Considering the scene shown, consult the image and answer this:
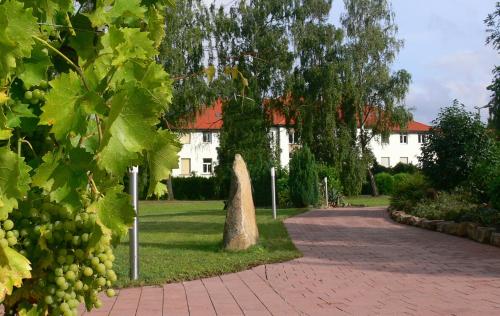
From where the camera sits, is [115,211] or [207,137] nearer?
[115,211]

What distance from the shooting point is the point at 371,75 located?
40.8 meters

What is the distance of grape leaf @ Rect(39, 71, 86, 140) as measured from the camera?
4.56 ft

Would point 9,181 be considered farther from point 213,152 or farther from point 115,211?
point 213,152

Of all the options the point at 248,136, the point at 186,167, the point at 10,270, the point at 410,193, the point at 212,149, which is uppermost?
the point at 212,149

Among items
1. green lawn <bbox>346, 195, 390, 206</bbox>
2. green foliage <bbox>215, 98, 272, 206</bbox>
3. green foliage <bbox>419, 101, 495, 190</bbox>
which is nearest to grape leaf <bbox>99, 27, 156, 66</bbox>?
green foliage <bbox>419, 101, 495, 190</bbox>

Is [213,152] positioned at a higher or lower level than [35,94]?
higher

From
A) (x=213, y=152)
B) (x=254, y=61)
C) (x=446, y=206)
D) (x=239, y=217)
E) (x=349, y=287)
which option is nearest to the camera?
(x=349, y=287)

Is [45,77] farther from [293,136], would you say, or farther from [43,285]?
[293,136]

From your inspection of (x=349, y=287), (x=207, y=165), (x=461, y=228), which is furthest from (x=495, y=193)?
(x=207, y=165)

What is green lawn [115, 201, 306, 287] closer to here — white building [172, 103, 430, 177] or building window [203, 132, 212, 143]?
white building [172, 103, 430, 177]

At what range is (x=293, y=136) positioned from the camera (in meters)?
39.6

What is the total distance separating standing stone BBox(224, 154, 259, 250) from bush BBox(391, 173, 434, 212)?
9.47 meters

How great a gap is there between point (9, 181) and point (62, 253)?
34 centimetres

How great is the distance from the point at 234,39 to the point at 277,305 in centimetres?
3098
